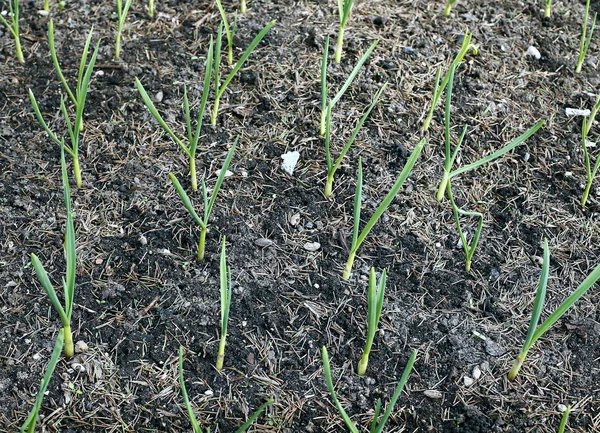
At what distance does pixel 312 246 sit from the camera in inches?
81.0

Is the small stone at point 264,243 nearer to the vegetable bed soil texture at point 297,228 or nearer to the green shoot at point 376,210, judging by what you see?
the vegetable bed soil texture at point 297,228

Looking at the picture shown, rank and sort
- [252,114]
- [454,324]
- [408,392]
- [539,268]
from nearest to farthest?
1. [408,392]
2. [454,324]
3. [539,268]
4. [252,114]

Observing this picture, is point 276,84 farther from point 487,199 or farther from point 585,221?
point 585,221

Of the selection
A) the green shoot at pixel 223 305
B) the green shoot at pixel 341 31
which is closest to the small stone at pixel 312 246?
the green shoot at pixel 223 305

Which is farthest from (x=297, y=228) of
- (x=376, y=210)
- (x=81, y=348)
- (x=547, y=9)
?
(x=547, y=9)

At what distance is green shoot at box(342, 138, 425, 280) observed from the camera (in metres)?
1.74

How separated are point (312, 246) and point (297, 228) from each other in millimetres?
84

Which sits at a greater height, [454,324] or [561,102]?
[561,102]

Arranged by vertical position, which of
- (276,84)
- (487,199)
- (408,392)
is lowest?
(408,392)

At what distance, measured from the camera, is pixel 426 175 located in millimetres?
2254

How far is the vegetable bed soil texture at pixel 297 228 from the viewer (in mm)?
1765

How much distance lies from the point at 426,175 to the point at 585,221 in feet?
1.70

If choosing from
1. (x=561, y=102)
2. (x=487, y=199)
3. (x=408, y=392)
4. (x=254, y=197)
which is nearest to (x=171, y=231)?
(x=254, y=197)

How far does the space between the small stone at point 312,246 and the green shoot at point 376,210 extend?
110 mm
